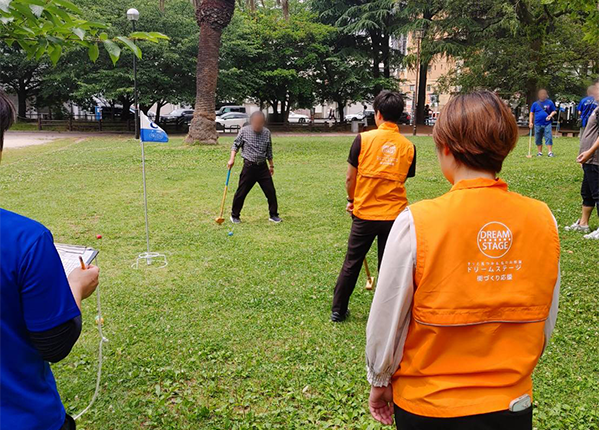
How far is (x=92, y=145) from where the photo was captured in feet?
75.8

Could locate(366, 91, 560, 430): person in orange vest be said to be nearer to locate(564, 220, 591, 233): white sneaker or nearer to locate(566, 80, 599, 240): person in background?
locate(566, 80, 599, 240): person in background

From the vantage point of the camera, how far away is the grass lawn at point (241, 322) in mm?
3547

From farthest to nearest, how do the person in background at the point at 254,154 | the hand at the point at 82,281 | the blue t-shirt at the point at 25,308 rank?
the person in background at the point at 254,154 < the hand at the point at 82,281 < the blue t-shirt at the point at 25,308

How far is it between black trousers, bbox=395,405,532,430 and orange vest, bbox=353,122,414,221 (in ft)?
9.36

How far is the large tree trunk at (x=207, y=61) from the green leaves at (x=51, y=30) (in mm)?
17156

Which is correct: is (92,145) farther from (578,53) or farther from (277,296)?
(578,53)

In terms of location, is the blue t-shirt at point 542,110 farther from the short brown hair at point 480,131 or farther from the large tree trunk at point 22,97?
the large tree trunk at point 22,97

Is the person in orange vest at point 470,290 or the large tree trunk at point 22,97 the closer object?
the person in orange vest at point 470,290

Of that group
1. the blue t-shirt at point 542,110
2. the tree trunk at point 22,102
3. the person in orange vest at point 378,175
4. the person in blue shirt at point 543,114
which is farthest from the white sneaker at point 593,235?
the tree trunk at point 22,102

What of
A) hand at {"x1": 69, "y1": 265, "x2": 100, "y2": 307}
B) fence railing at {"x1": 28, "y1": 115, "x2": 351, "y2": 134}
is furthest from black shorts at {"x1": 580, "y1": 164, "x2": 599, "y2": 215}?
fence railing at {"x1": 28, "y1": 115, "x2": 351, "y2": 134}

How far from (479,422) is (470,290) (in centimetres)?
44

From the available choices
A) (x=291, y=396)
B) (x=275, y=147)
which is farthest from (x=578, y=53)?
(x=291, y=396)

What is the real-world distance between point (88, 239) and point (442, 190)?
7.38 m

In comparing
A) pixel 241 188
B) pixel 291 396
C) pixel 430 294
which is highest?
pixel 430 294
